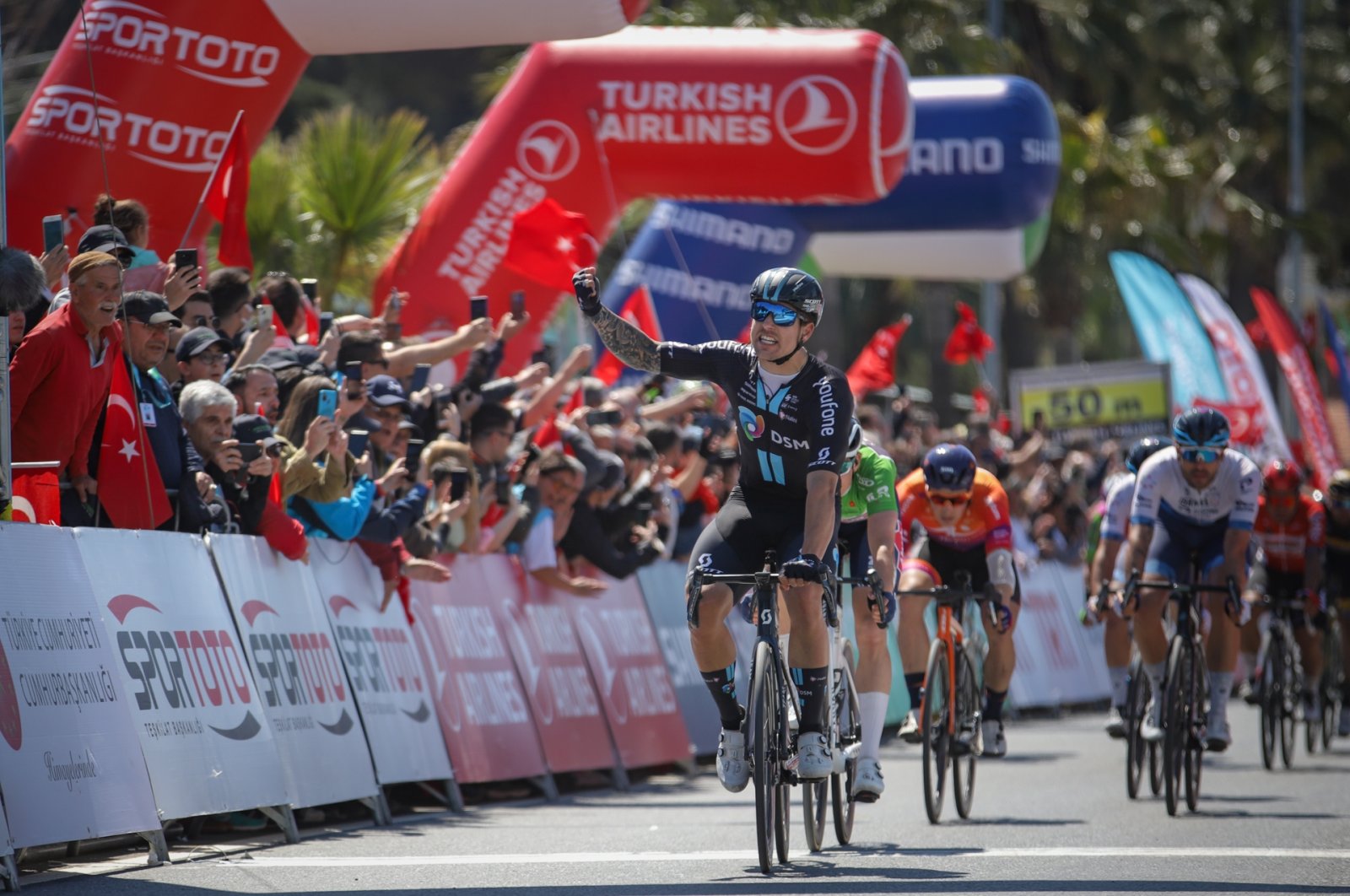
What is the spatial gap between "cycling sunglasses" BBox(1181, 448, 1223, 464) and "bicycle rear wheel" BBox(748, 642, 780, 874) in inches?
180

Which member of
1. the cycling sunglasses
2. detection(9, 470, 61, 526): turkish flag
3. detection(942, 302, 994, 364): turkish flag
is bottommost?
detection(9, 470, 61, 526): turkish flag

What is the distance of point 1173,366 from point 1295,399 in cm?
226

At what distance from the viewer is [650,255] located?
64.2ft

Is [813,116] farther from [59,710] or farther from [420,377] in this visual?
[59,710]

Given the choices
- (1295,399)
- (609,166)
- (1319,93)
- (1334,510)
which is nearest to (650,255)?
(609,166)

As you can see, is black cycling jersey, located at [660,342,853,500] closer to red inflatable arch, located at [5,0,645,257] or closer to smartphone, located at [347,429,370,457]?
smartphone, located at [347,429,370,457]

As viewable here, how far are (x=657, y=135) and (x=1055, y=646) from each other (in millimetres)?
8913

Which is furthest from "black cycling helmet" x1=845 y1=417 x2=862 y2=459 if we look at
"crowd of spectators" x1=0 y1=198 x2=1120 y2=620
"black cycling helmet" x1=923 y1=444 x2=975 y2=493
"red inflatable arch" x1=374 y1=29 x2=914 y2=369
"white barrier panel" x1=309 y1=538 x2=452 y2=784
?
"red inflatable arch" x1=374 y1=29 x2=914 y2=369

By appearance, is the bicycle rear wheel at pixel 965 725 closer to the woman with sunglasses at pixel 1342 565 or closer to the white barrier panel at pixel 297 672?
the white barrier panel at pixel 297 672

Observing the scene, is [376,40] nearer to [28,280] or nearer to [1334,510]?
[28,280]

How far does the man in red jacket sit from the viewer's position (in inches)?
341

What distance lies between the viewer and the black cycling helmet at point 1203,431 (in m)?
12.0

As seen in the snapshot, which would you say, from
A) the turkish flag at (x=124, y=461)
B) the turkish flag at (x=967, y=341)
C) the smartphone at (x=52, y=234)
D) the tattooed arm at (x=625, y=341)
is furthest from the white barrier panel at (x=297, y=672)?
the turkish flag at (x=967, y=341)

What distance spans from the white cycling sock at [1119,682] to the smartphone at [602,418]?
12.1ft
